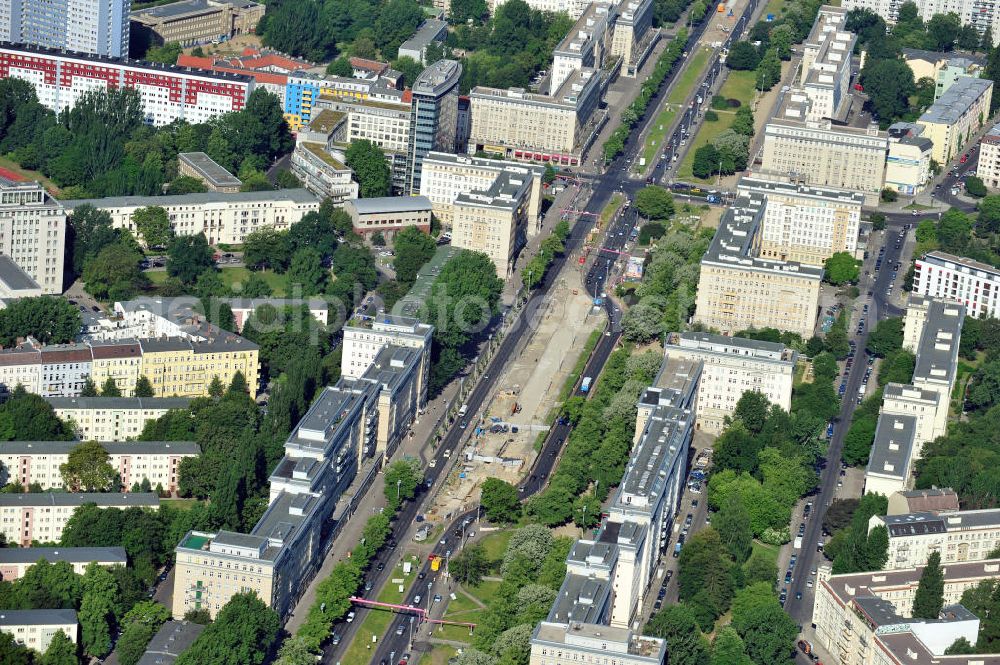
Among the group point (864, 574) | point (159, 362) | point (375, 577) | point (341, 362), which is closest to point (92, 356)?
point (159, 362)

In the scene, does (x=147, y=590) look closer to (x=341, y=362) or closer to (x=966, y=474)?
(x=341, y=362)

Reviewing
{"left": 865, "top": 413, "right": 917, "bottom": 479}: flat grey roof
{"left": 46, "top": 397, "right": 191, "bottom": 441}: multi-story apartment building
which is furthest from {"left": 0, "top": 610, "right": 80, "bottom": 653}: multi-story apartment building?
{"left": 865, "top": 413, "right": 917, "bottom": 479}: flat grey roof

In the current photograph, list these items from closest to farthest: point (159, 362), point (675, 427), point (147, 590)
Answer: point (147, 590) < point (675, 427) < point (159, 362)

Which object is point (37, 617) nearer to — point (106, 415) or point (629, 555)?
point (106, 415)

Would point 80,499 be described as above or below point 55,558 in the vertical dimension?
above

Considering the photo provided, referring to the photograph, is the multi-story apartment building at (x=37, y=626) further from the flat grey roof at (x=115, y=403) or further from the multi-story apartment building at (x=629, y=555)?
the multi-story apartment building at (x=629, y=555)

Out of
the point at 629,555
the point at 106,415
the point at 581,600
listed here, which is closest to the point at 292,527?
the point at 581,600

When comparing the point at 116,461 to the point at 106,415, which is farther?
the point at 106,415
